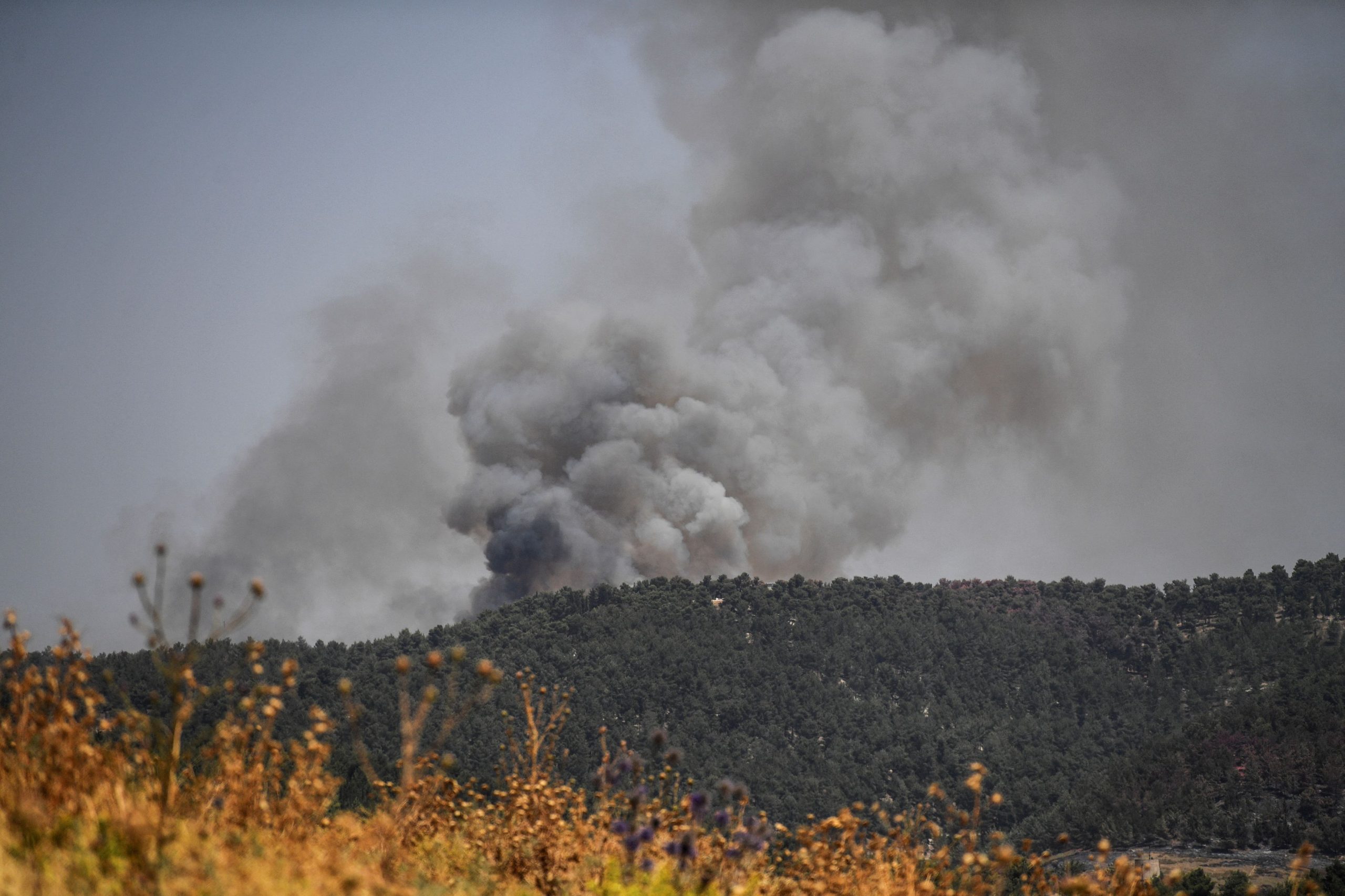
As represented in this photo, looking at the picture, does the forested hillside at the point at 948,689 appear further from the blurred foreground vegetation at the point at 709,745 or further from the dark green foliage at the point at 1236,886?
the dark green foliage at the point at 1236,886

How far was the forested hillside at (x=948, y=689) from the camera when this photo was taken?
40.1 metres

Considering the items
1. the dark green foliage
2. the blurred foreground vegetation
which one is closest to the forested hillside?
the blurred foreground vegetation

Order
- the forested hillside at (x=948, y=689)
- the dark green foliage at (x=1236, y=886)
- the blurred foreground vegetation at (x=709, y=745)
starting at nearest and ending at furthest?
the blurred foreground vegetation at (x=709, y=745) → the dark green foliage at (x=1236, y=886) → the forested hillside at (x=948, y=689)

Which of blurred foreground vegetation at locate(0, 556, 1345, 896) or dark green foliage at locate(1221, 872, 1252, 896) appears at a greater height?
blurred foreground vegetation at locate(0, 556, 1345, 896)

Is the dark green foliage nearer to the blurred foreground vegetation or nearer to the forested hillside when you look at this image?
the blurred foreground vegetation

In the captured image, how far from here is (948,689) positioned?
201 ft

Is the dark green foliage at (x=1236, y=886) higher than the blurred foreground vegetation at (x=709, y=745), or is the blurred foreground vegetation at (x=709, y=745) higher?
the blurred foreground vegetation at (x=709, y=745)

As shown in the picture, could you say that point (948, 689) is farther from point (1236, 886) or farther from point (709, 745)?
point (1236, 886)

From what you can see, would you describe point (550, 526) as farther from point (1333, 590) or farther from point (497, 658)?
point (1333, 590)

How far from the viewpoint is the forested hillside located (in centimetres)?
4009

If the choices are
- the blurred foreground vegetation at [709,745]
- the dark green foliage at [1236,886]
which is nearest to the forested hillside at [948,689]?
the blurred foreground vegetation at [709,745]

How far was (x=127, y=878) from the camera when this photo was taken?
138 inches

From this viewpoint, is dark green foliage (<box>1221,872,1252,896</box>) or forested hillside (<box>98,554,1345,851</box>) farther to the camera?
forested hillside (<box>98,554,1345,851</box>)

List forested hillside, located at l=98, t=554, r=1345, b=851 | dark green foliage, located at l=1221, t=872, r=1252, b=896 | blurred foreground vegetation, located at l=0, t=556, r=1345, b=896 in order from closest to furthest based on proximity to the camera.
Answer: blurred foreground vegetation, located at l=0, t=556, r=1345, b=896 → dark green foliage, located at l=1221, t=872, r=1252, b=896 → forested hillside, located at l=98, t=554, r=1345, b=851
